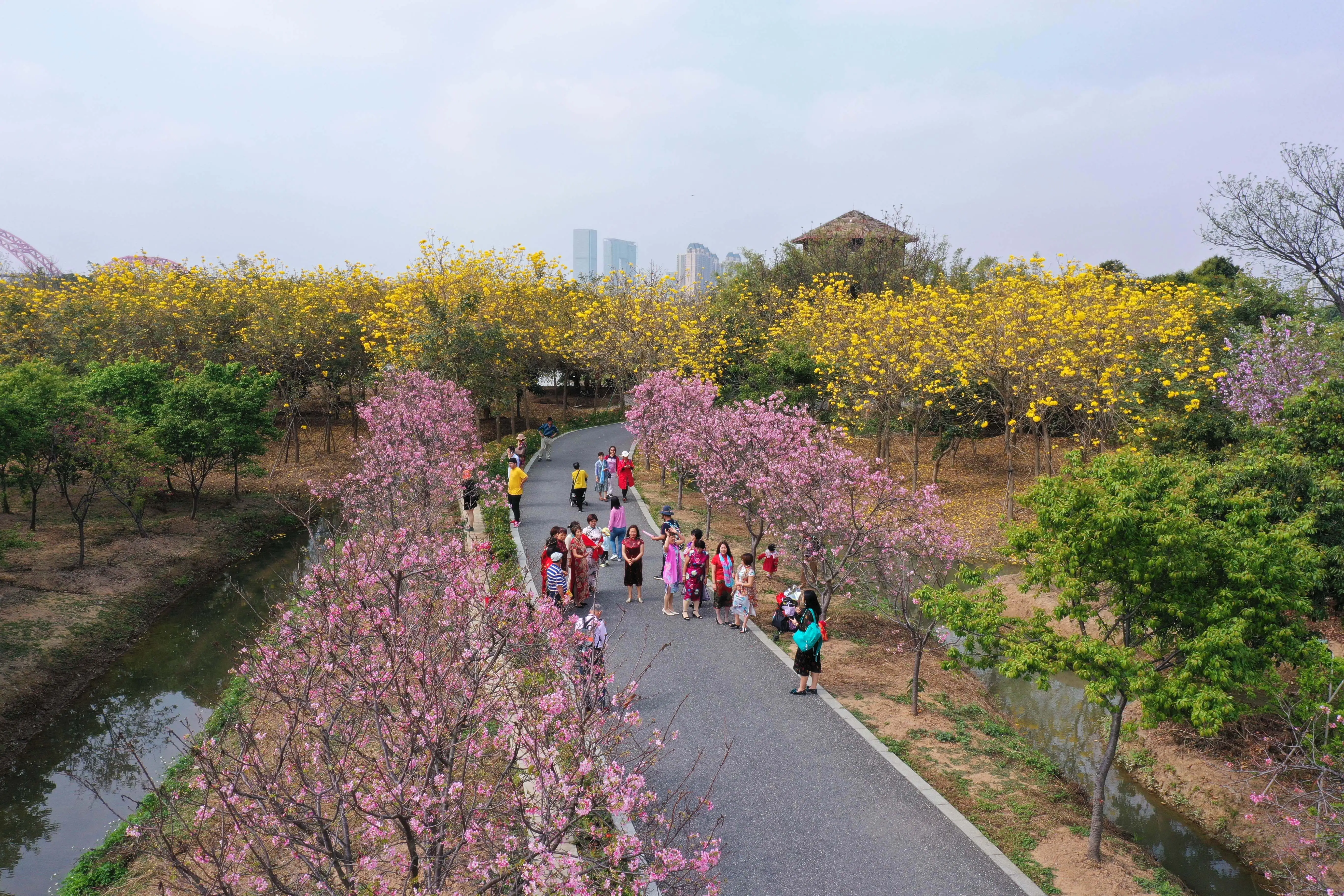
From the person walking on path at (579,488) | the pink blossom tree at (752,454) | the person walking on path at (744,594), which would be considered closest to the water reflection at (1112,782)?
the person walking on path at (744,594)

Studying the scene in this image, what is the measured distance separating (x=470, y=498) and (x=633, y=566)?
5791mm

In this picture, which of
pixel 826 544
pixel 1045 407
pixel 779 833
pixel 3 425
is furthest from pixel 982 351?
pixel 3 425

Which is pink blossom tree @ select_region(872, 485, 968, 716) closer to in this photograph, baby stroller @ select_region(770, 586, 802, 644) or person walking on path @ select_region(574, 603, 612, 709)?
baby stroller @ select_region(770, 586, 802, 644)

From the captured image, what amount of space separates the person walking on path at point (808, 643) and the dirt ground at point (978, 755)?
674 mm

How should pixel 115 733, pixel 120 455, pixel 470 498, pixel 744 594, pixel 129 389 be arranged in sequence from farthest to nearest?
pixel 129 389
pixel 120 455
pixel 470 498
pixel 115 733
pixel 744 594

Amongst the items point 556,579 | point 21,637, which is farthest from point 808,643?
point 21,637

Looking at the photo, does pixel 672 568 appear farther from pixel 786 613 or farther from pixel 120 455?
pixel 120 455

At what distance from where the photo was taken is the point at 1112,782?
11.7 meters

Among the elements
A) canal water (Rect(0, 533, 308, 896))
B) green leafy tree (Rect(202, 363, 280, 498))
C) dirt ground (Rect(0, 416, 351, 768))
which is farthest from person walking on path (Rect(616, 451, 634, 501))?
green leafy tree (Rect(202, 363, 280, 498))

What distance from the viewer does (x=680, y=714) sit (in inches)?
412

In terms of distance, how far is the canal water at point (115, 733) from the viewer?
10.8 metres

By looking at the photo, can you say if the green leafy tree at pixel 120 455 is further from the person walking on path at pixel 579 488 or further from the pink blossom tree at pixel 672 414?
the pink blossom tree at pixel 672 414

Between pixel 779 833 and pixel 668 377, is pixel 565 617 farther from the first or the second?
pixel 668 377

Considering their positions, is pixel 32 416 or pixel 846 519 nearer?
pixel 846 519
